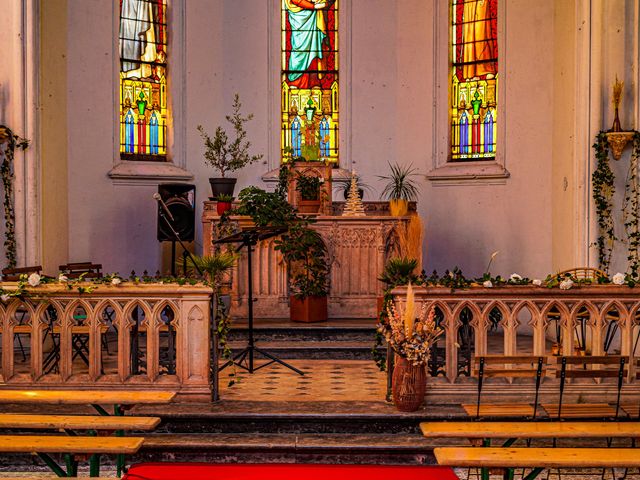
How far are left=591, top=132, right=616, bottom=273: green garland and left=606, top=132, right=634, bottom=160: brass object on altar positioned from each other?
88 millimetres

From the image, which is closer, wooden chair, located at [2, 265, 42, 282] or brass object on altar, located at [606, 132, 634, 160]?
wooden chair, located at [2, 265, 42, 282]

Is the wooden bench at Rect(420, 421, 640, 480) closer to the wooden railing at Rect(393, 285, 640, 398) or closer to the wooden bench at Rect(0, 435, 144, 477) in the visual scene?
the wooden railing at Rect(393, 285, 640, 398)

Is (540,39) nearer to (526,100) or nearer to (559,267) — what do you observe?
(526,100)

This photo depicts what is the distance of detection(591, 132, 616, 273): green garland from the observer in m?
9.73

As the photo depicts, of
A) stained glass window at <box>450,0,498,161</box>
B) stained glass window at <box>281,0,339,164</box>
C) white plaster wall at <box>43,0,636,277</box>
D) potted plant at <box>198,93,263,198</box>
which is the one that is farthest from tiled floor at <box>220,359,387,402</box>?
stained glass window at <box>281,0,339,164</box>

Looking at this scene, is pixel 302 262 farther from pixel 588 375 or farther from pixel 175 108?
pixel 588 375

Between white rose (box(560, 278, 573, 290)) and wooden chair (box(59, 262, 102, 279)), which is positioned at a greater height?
white rose (box(560, 278, 573, 290))

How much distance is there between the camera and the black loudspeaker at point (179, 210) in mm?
11438

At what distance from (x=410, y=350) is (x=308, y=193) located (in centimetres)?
453

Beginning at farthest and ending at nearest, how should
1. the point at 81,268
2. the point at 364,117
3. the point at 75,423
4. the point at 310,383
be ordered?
the point at 364,117
the point at 81,268
the point at 310,383
the point at 75,423

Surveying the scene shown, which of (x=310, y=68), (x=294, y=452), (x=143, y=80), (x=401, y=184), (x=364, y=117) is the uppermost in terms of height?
(x=310, y=68)

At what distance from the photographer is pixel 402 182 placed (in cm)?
1275

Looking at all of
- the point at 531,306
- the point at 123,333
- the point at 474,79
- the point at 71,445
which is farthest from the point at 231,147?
the point at 71,445

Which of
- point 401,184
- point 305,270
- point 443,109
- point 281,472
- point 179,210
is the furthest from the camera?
point 443,109
